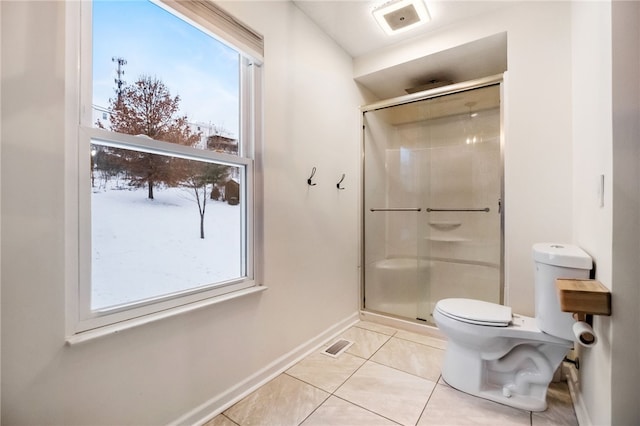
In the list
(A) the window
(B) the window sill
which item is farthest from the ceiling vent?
(B) the window sill

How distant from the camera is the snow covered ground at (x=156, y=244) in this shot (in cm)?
111

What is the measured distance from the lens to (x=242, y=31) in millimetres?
→ 1545

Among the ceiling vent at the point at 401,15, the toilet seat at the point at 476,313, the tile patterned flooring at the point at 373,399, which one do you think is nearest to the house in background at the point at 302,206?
the tile patterned flooring at the point at 373,399

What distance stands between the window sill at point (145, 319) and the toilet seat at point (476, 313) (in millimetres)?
1148

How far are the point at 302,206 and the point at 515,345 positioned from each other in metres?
1.48

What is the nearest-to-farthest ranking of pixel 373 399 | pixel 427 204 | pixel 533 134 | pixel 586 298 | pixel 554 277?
pixel 586 298 → pixel 554 277 → pixel 373 399 → pixel 533 134 → pixel 427 204

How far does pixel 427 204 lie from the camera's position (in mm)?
2770

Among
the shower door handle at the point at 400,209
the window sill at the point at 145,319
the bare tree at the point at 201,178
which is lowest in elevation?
the window sill at the point at 145,319

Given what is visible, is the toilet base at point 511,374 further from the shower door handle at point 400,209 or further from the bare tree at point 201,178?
the bare tree at point 201,178

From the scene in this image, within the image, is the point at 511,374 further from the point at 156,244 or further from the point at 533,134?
the point at 156,244

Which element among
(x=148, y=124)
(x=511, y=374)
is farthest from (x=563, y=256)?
(x=148, y=124)

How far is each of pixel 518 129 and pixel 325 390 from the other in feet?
6.80

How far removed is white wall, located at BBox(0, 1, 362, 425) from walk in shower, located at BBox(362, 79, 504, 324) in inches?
12.9

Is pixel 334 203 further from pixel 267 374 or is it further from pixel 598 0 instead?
pixel 598 0
